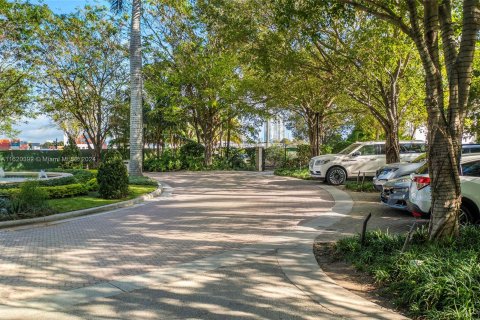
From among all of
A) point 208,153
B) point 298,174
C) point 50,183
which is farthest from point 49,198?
point 208,153

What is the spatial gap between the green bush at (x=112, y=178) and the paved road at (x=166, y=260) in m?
1.68

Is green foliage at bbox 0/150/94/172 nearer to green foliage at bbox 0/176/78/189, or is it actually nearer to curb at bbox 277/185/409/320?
green foliage at bbox 0/176/78/189

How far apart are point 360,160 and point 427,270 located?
44.4 feet

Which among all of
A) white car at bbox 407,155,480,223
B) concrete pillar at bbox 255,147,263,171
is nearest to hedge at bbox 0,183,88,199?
white car at bbox 407,155,480,223

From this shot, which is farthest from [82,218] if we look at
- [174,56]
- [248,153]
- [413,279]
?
[248,153]

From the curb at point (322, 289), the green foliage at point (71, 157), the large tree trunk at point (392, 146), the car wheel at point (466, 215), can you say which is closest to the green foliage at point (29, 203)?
the curb at point (322, 289)

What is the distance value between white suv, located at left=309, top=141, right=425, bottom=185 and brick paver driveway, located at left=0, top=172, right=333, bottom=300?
4611 millimetres

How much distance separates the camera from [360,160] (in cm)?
1758

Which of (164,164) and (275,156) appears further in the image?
(275,156)

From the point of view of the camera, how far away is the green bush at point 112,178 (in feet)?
42.9

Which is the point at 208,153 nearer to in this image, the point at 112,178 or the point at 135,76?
the point at 135,76

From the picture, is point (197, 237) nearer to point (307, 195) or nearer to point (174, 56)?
point (307, 195)

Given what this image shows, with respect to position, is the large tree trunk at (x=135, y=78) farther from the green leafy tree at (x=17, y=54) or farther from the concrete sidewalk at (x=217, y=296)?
the concrete sidewalk at (x=217, y=296)

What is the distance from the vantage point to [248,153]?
3158cm
